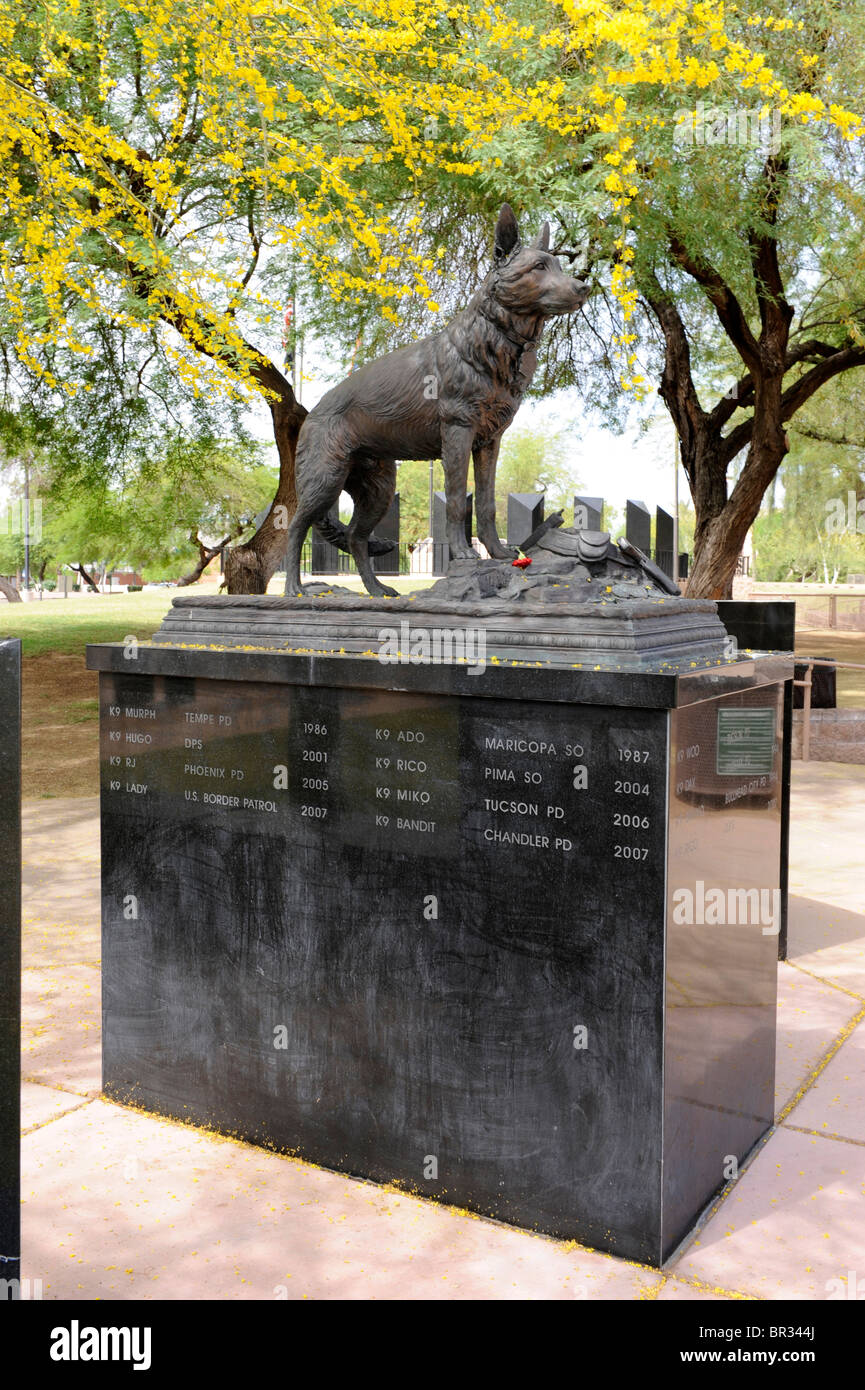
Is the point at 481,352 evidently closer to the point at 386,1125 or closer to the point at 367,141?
the point at 386,1125

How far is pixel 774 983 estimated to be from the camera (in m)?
4.09

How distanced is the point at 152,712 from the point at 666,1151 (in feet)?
7.43

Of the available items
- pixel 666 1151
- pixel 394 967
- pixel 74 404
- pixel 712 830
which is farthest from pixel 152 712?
pixel 74 404

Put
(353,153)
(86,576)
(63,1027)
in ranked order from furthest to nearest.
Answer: (86,576), (353,153), (63,1027)

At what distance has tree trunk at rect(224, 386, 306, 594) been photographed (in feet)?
39.0

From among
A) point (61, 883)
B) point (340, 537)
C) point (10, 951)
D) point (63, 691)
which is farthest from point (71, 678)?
point (10, 951)

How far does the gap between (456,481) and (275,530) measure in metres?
8.54

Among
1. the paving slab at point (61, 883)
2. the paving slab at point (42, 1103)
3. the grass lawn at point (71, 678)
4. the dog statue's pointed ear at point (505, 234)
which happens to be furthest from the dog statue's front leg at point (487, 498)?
the paving slab at point (61, 883)

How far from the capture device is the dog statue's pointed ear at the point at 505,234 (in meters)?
3.74

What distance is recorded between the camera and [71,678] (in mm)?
17078

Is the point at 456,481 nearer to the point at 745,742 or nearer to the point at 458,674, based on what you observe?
the point at 458,674

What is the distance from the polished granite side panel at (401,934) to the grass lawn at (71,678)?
99cm

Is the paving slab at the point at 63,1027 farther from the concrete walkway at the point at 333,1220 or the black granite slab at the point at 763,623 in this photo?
the black granite slab at the point at 763,623

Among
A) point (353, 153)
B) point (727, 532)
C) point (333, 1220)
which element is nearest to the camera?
point (333, 1220)
